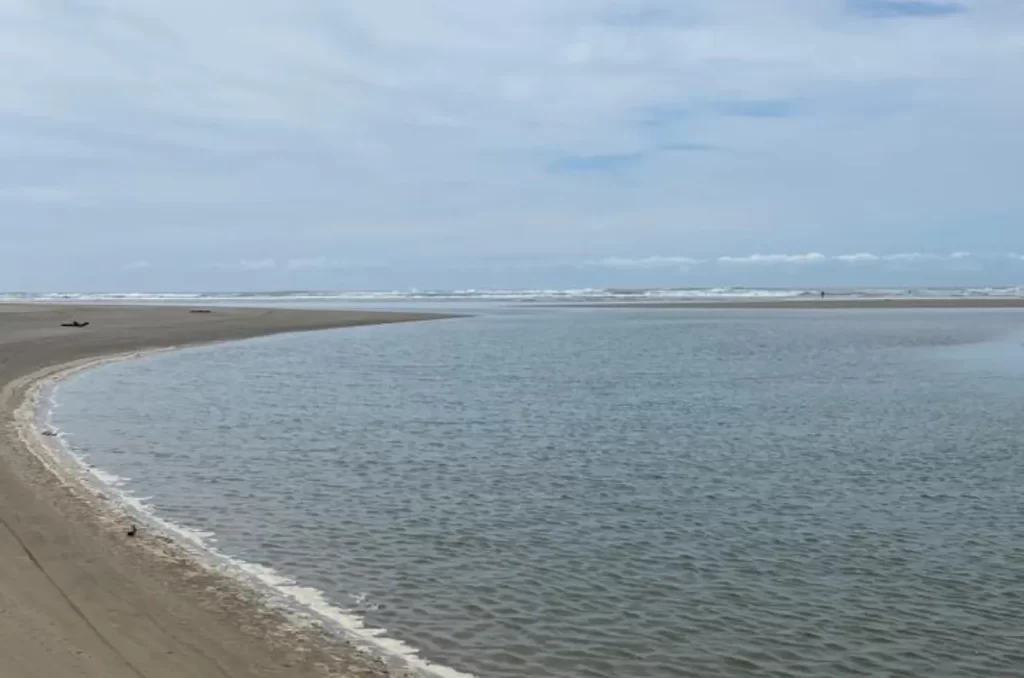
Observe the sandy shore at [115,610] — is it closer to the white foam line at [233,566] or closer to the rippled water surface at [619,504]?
the white foam line at [233,566]

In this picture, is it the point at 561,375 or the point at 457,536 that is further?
the point at 561,375

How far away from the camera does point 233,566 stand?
9.15m

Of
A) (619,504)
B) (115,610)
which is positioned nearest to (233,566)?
(115,610)

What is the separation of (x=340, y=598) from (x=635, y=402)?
523 inches

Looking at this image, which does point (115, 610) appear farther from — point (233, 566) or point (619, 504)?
point (619, 504)

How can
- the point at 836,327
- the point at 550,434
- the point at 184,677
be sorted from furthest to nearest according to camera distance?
1. the point at 836,327
2. the point at 550,434
3. the point at 184,677

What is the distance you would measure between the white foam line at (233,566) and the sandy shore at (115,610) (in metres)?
0.16

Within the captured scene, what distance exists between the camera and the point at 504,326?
175ft

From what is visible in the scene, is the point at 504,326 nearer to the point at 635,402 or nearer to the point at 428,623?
the point at 635,402

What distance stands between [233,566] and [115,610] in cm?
167

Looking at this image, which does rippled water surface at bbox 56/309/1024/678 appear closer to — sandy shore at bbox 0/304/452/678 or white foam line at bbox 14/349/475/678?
white foam line at bbox 14/349/475/678

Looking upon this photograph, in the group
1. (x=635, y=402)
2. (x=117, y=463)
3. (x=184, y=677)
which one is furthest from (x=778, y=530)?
(x=635, y=402)

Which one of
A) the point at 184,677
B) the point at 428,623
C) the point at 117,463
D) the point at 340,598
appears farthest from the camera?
the point at 117,463

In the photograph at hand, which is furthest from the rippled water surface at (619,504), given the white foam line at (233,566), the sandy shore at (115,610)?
the sandy shore at (115,610)
